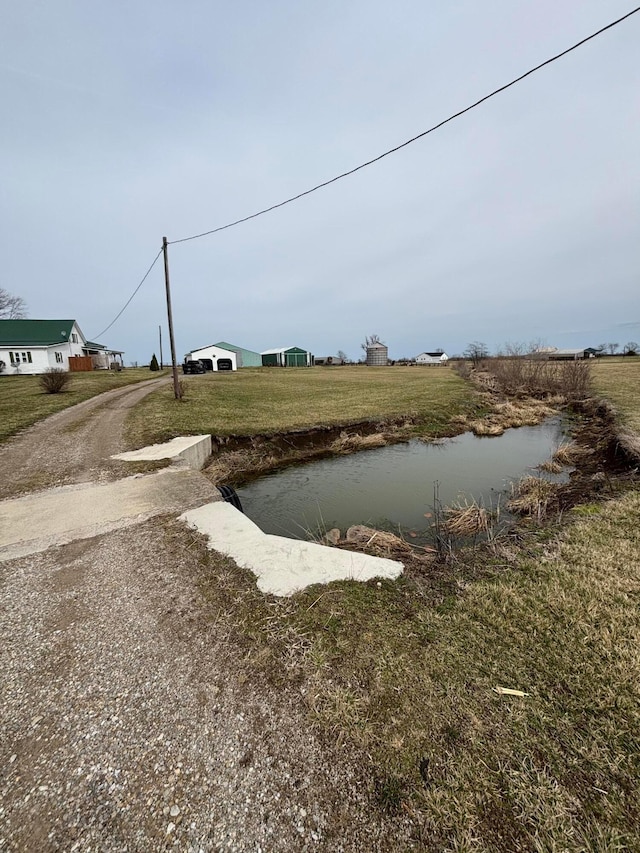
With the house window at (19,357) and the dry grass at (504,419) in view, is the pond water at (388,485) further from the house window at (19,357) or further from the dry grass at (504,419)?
the house window at (19,357)

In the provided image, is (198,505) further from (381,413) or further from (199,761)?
(381,413)

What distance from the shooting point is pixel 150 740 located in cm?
201

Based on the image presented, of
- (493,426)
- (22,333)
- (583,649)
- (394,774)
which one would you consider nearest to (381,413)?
(493,426)

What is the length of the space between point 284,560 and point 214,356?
48299 mm

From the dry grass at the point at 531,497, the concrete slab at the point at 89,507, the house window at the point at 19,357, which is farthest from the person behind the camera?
the house window at the point at 19,357

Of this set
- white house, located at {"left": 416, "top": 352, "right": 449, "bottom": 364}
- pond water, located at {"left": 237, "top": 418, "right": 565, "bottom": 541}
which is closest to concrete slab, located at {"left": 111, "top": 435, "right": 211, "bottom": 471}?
pond water, located at {"left": 237, "top": 418, "right": 565, "bottom": 541}

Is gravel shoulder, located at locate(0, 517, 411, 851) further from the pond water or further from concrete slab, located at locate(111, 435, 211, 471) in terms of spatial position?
concrete slab, located at locate(111, 435, 211, 471)

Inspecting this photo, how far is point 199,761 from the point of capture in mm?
1901

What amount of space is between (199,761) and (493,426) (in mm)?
15070

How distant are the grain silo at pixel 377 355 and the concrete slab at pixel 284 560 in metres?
77.1

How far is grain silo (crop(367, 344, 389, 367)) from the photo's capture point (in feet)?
259

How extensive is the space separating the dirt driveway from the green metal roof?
1556 inches

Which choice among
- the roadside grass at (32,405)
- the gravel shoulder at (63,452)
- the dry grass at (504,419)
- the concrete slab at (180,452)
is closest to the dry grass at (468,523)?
the concrete slab at (180,452)

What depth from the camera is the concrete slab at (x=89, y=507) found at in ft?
14.1
